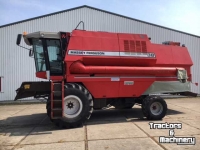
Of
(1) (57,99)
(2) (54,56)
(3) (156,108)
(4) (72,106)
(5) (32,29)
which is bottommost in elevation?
(3) (156,108)

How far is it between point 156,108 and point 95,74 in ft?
9.22

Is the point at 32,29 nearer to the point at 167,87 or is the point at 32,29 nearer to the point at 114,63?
the point at 114,63

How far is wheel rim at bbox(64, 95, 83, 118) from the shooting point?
7367mm

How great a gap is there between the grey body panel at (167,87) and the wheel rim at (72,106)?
276 cm

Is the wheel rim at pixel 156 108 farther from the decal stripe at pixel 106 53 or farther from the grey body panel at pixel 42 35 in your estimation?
the grey body panel at pixel 42 35

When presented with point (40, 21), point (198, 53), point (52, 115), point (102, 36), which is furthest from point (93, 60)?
point (198, 53)

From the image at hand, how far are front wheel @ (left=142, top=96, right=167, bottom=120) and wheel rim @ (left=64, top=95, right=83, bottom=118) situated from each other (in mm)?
2594

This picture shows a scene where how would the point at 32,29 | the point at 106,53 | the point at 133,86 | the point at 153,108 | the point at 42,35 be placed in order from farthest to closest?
the point at 32,29 < the point at 153,108 < the point at 133,86 < the point at 106,53 < the point at 42,35

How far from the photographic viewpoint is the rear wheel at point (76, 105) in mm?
7301

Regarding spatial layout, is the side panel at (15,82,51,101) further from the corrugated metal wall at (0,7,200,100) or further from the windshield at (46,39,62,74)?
the corrugated metal wall at (0,7,200,100)

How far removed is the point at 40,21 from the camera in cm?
1588

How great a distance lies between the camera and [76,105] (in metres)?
7.50

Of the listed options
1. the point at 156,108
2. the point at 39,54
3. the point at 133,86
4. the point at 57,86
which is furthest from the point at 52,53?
the point at 156,108

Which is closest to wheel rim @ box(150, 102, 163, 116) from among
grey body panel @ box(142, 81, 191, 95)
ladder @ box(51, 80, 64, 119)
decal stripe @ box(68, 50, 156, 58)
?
grey body panel @ box(142, 81, 191, 95)
